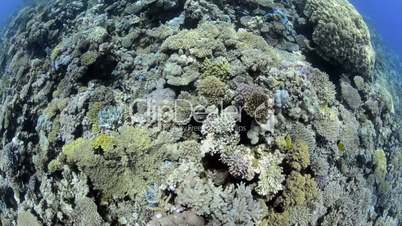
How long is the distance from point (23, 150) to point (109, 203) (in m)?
3.53

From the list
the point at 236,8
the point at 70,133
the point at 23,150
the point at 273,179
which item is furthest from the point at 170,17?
the point at 273,179

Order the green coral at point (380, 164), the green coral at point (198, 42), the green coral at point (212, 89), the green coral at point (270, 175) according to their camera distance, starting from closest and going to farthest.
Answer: the green coral at point (270, 175), the green coral at point (212, 89), the green coral at point (198, 42), the green coral at point (380, 164)

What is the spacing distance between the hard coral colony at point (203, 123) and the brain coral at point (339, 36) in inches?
1.5

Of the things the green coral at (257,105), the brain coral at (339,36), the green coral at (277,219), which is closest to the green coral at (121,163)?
the green coral at (257,105)

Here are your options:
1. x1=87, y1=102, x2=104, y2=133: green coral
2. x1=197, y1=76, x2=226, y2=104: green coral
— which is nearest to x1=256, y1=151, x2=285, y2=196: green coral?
x1=197, y1=76, x2=226, y2=104: green coral

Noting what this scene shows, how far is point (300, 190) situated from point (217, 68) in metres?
2.71

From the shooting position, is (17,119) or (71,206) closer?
(71,206)

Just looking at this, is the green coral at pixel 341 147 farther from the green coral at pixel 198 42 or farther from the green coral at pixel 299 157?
the green coral at pixel 198 42

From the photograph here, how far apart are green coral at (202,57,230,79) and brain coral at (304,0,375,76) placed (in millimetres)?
3901

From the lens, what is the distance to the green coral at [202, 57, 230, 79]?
23.5 feet

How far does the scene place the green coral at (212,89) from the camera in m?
6.78

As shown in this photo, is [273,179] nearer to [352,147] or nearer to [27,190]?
[352,147]

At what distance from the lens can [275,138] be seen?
259 inches

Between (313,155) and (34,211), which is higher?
(313,155)
